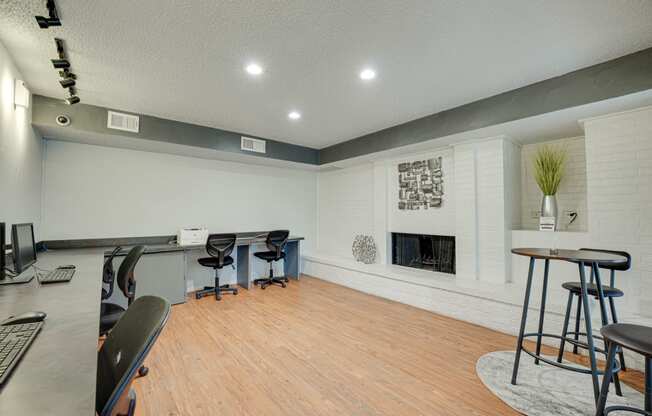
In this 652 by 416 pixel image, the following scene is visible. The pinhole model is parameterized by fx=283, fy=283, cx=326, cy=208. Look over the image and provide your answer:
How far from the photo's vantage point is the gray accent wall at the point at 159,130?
3.24 m

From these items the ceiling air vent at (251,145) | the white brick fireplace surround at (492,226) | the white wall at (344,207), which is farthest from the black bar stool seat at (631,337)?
the ceiling air vent at (251,145)

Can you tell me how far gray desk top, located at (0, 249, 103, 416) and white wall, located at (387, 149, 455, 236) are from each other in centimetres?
405

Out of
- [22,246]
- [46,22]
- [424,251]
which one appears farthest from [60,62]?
[424,251]

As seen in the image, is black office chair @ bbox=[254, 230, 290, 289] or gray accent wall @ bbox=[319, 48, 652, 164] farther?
black office chair @ bbox=[254, 230, 290, 289]

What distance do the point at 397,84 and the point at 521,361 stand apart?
286cm

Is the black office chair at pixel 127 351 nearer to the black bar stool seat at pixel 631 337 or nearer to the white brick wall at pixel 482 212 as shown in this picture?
the black bar stool seat at pixel 631 337

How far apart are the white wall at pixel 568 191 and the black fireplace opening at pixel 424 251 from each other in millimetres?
1053

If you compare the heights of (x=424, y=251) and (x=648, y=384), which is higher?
(x=424, y=251)

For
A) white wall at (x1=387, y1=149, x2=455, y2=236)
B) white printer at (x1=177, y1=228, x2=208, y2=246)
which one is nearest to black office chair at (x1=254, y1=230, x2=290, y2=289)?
white printer at (x1=177, y1=228, x2=208, y2=246)

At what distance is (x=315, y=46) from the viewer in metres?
2.29

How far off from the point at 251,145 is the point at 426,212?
3070 mm

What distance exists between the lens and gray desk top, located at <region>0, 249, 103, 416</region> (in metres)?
0.69

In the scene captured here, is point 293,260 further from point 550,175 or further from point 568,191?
point 568,191

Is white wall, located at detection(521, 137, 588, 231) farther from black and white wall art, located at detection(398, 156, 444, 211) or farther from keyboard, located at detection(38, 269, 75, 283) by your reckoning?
keyboard, located at detection(38, 269, 75, 283)
